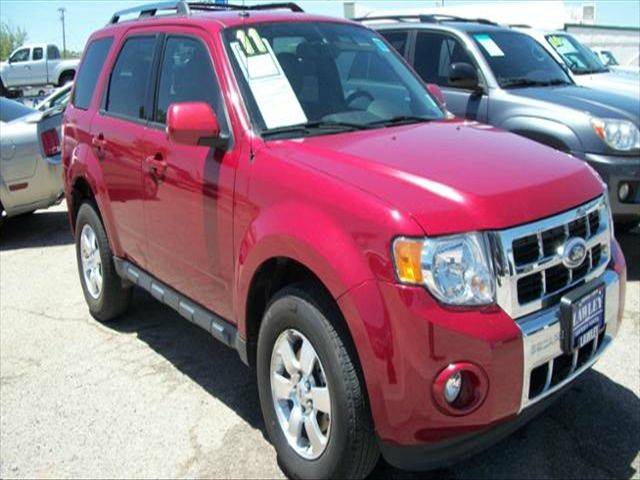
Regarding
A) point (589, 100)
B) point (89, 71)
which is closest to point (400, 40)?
point (589, 100)

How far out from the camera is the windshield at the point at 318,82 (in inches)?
129

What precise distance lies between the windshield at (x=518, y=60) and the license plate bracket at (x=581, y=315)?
399 cm

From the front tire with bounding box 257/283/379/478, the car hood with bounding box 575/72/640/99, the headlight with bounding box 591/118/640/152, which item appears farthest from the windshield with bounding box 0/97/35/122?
the car hood with bounding box 575/72/640/99

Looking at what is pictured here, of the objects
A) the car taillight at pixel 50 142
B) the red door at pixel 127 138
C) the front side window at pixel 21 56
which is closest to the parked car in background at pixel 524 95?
the red door at pixel 127 138

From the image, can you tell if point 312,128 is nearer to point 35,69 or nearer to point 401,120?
point 401,120

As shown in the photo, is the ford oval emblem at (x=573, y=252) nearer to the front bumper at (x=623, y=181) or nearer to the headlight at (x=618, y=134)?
the front bumper at (x=623, y=181)

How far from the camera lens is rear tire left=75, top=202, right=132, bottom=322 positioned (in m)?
4.73

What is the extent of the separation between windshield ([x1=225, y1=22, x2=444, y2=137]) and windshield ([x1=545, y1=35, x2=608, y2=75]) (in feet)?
22.6

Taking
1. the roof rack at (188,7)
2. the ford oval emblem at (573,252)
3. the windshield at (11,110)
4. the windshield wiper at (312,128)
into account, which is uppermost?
the roof rack at (188,7)

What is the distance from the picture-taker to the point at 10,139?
728 cm

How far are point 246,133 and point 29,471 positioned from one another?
1.90m

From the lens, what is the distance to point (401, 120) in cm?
358

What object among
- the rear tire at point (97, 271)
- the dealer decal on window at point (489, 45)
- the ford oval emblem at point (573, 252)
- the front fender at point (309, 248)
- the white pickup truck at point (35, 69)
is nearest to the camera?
the front fender at point (309, 248)

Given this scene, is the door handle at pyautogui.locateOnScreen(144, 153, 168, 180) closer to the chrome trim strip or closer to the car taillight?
the chrome trim strip
